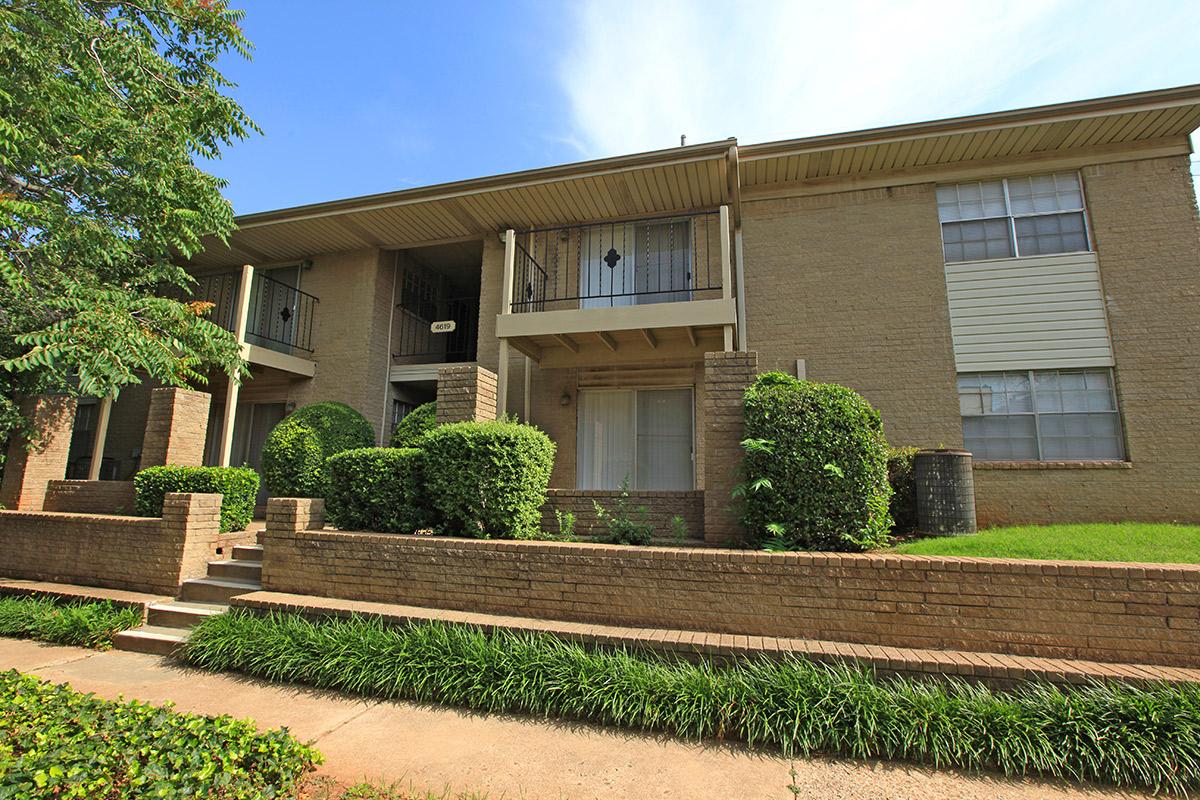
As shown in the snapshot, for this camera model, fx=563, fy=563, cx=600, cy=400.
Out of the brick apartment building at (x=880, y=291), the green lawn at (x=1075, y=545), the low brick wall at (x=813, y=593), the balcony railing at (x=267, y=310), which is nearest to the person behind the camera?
the low brick wall at (x=813, y=593)

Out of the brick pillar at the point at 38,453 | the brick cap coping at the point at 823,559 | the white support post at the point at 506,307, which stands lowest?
→ the brick cap coping at the point at 823,559

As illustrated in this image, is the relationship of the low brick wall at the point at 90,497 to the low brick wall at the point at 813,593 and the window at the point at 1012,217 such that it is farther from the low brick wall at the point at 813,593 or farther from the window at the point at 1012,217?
the window at the point at 1012,217

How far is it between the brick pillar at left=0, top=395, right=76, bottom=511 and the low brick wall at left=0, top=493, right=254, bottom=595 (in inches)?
42.5

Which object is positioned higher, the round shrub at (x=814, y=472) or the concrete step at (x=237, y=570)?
the round shrub at (x=814, y=472)

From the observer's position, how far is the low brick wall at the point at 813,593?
383 centimetres

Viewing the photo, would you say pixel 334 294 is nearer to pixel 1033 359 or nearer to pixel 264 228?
pixel 264 228

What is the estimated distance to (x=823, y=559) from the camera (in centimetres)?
429

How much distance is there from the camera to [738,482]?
533 cm

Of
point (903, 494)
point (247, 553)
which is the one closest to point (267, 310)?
point (247, 553)

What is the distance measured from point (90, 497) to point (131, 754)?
7.89m

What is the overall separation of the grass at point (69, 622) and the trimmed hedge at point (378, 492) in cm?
223

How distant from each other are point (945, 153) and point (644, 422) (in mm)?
6304

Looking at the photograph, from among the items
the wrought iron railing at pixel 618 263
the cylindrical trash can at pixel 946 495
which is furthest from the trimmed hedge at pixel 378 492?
the cylindrical trash can at pixel 946 495

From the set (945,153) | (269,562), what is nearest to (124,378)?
(269,562)
